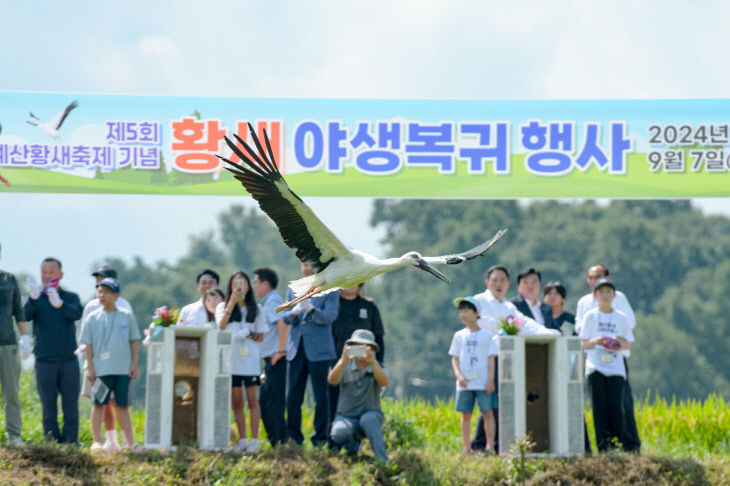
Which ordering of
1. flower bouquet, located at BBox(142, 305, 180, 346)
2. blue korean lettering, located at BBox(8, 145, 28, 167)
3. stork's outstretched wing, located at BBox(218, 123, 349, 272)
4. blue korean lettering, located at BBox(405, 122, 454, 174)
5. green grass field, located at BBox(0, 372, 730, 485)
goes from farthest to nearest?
blue korean lettering, located at BBox(405, 122, 454, 174), blue korean lettering, located at BBox(8, 145, 28, 167), flower bouquet, located at BBox(142, 305, 180, 346), green grass field, located at BBox(0, 372, 730, 485), stork's outstretched wing, located at BBox(218, 123, 349, 272)

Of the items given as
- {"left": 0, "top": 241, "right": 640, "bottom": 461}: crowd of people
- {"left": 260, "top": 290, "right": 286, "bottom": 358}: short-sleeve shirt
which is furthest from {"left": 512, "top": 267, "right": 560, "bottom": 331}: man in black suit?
{"left": 260, "top": 290, "right": 286, "bottom": 358}: short-sleeve shirt

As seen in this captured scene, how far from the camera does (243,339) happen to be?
11.3m

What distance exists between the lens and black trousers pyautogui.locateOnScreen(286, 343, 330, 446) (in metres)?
11.4

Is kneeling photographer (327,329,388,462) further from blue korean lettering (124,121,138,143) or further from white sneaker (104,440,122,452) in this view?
blue korean lettering (124,121,138,143)

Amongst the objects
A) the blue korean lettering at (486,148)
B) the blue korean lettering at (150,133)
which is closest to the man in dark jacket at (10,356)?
the blue korean lettering at (150,133)

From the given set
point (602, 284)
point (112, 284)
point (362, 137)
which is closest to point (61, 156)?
point (112, 284)

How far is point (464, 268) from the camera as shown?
142 feet

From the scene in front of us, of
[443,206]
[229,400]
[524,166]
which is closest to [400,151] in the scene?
[524,166]

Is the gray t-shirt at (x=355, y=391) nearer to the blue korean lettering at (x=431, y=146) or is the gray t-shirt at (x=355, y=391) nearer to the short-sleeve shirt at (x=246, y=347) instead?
the short-sleeve shirt at (x=246, y=347)

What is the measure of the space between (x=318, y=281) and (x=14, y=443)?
3.40 meters

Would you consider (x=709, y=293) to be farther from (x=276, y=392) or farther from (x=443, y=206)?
(x=276, y=392)

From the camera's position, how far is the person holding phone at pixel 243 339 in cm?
1122

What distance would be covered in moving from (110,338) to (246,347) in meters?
1.28

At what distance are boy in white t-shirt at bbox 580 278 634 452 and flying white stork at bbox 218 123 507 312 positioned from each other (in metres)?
2.00
